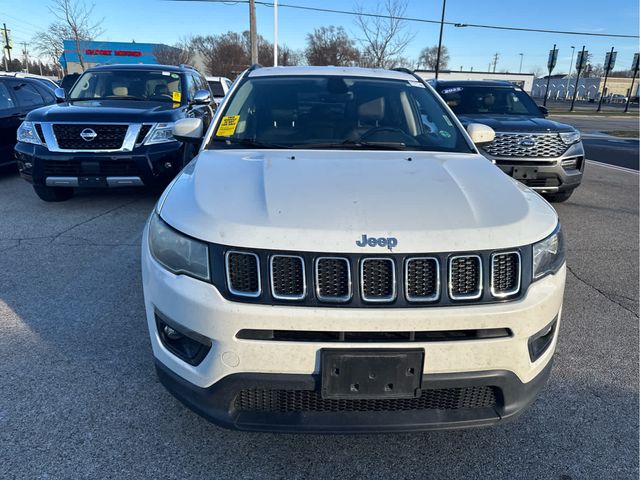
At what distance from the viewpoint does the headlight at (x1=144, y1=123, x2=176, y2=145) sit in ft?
19.2

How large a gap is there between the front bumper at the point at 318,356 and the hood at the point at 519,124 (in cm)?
502

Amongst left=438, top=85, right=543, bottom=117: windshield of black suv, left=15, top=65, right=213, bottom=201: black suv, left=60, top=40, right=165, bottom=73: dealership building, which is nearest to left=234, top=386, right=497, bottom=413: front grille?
left=15, top=65, right=213, bottom=201: black suv

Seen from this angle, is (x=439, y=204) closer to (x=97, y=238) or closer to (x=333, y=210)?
(x=333, y=210)

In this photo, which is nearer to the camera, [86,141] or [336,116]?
[336,116]

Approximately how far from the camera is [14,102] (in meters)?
7.95

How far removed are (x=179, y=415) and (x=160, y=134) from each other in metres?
4.39

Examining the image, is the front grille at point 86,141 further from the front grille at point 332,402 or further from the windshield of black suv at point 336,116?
the front grille at point 332,402

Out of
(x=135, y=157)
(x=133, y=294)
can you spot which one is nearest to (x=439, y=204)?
(x=133, y=294)

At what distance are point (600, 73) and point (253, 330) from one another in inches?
5397

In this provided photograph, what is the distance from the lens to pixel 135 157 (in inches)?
A: 225

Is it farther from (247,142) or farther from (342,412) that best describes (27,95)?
(342,412)

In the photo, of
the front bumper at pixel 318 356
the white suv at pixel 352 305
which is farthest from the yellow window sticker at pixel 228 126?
the front bumper at pixel 318 356

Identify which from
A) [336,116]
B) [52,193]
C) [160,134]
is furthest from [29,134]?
[336,116]

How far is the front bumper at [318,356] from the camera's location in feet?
5.79
